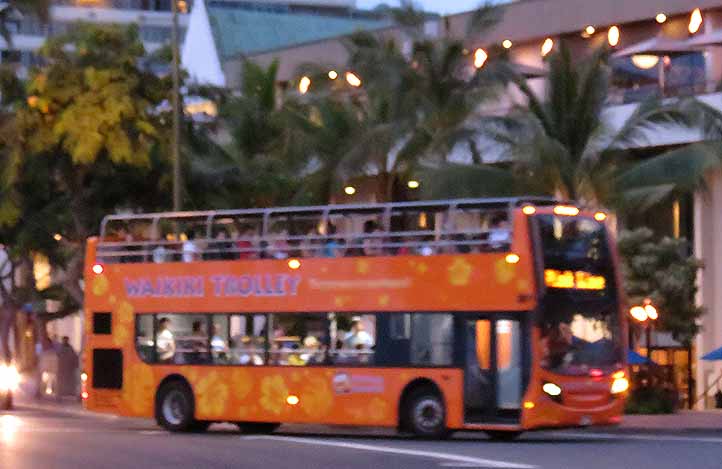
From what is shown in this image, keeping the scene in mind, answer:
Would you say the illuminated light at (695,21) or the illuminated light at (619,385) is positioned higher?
the illuminated light at (695,21)

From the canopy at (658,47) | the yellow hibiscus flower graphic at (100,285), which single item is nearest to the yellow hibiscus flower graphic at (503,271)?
the yellow hibiscus flower graphic at (100,285)

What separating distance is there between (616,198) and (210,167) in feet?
40.8

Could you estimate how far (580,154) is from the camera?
35.8 meters

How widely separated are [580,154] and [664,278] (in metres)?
4.15

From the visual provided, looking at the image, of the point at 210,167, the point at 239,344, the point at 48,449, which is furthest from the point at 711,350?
the point at 48,449

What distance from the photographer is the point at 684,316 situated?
39.0m

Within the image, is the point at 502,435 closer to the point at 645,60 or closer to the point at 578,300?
the point at 578,300

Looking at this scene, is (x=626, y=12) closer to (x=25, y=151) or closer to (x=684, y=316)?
(x=684, y=316)

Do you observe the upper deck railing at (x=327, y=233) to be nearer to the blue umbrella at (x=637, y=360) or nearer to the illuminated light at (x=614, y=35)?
the blue umbrella at (x=637, y=360)

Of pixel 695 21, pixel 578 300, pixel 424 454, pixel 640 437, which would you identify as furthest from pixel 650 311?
pixel 424 454

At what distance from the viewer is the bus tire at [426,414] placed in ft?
86.8

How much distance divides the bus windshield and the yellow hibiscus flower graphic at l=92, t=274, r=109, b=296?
29.5 feet

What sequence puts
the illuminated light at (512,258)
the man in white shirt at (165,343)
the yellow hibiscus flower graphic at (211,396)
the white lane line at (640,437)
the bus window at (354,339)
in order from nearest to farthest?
the illuminated light at (512,258) → the white lane line at (640,437) → the bus window at (354,339) → the yellow hibiscus flower graphic at (211,396) → the man in white shirt at (165,343)

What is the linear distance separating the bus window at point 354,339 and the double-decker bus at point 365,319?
2 cm
